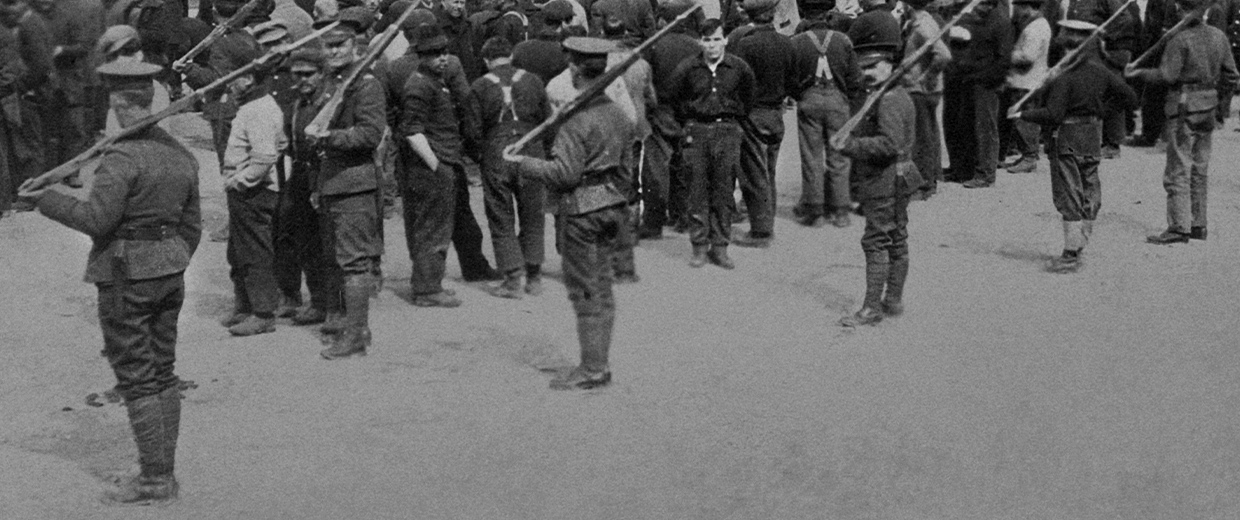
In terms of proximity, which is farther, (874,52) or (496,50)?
(874,52)

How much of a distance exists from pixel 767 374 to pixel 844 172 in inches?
169

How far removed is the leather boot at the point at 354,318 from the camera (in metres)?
10.1

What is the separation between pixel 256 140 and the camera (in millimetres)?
10344

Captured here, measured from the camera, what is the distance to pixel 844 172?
45.1ft

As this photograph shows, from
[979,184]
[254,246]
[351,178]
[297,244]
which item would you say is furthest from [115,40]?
[979,184]

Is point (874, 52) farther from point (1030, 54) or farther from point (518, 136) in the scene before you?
point (1030, 54)

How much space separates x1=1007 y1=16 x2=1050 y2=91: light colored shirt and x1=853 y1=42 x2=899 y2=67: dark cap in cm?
186

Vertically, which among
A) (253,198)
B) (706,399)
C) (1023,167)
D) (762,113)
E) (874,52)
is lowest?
(1023,167)

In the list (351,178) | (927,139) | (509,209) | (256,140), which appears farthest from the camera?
(927,139)

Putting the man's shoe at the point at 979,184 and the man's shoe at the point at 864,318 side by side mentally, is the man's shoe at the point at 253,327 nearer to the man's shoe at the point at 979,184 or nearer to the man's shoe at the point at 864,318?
the man's shoe at the point at 864,318

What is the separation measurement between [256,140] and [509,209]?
2.11 metres

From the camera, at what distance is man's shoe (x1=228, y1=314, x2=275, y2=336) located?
10680mm

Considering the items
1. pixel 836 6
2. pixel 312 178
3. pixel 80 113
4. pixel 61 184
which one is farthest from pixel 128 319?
pixel 836 6

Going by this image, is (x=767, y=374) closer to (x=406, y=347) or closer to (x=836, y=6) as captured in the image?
(x=406, y=347)
